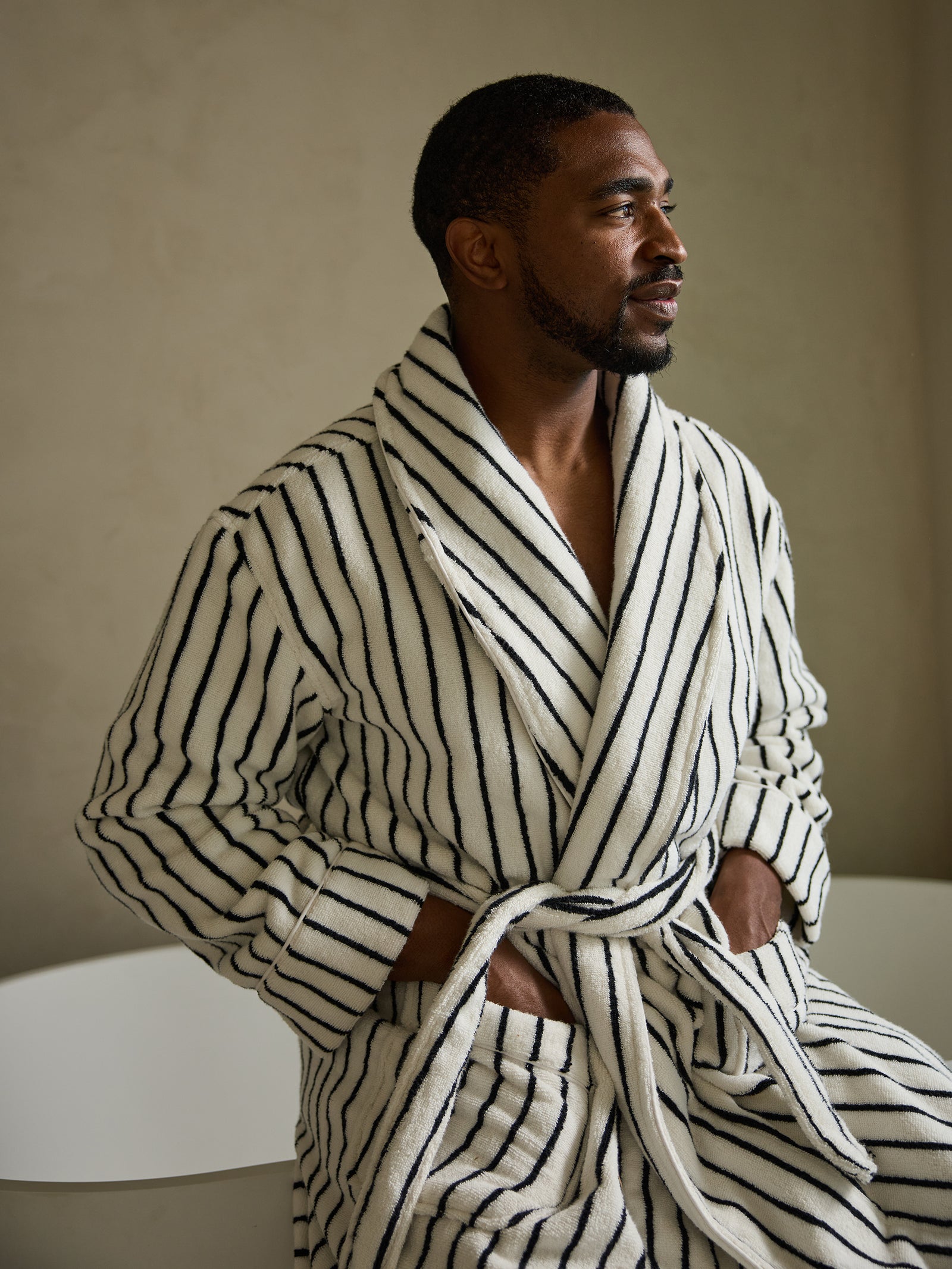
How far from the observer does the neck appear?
0.98 meters

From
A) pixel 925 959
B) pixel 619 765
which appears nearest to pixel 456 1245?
pixel 619 765

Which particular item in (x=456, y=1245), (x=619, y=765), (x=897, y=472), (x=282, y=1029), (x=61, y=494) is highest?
(x=897, y=472)

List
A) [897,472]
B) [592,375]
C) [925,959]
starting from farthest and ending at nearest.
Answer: [897,472]
[925,959]
[592,375]

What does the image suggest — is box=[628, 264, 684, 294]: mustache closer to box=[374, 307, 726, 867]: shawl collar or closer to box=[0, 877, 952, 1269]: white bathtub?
box=[374, 307, 726, 867]: shawl collar

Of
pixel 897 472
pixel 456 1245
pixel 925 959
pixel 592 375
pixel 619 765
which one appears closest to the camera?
pixel 456 1245

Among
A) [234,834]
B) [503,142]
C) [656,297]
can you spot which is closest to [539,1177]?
[234,834]

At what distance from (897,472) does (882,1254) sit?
5.23ft

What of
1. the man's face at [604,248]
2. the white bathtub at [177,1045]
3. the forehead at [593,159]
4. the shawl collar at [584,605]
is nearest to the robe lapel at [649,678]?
the shawl collar at [584,605]

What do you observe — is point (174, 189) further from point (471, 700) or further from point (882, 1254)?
point (882, 1254)

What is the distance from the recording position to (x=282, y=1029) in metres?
1.81

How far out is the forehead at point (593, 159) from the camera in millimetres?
916

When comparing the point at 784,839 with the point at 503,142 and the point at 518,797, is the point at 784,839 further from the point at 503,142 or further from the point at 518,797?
the point at 503,142

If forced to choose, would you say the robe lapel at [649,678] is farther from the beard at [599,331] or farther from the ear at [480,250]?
the ear at [480,250]

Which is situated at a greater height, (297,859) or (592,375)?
(592,375)
